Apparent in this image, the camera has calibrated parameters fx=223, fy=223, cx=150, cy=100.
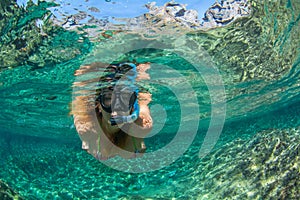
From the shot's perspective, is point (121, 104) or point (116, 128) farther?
point (121, 104)

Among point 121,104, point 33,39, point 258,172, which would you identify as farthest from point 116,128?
point 258,172

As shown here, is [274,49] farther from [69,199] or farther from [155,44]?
[69,199]

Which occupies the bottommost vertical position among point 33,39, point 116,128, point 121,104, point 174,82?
point 116,128

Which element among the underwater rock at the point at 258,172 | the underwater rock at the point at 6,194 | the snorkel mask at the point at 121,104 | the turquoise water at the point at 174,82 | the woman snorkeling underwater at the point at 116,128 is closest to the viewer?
the snorkel mask at the point at 121,104

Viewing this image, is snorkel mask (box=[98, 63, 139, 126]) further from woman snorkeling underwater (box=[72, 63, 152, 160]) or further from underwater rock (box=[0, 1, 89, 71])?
underwater rock (box=[0, 1, 89, 71])

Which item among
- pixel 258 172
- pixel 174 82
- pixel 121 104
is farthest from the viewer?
pixel 174 82

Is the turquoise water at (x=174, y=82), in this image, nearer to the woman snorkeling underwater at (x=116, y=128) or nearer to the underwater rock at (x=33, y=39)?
the underwater rock at (x=33, y=39)

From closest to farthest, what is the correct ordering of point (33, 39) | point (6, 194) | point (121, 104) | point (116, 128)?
1. point (116, 128)
2. point (121, 104)
3. point (6, 194)
4. point (33, 39)

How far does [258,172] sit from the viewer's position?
23.8ft

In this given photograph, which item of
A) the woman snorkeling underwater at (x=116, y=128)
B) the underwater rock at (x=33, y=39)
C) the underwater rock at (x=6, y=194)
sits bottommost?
the underwater rock at (x=6, y=194)

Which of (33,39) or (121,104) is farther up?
(33,39)

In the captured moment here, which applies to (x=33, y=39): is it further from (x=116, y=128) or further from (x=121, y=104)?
(x=116, y=128)

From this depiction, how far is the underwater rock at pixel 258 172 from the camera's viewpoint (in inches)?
257

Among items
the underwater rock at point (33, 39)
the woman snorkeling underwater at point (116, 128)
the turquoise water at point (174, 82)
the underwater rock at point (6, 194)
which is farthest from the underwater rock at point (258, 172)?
the underwater rock at point (33, 39)
